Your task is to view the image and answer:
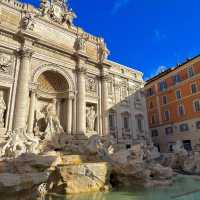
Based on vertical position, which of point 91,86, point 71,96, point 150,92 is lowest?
point 71,96

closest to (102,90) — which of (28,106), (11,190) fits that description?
(28,106)

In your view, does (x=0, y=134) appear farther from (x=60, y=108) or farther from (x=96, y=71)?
(x=96, y=71)

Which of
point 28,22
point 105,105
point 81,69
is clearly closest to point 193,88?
point 105,105

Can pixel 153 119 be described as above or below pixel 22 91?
above

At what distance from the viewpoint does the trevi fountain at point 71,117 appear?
9891 millimetres

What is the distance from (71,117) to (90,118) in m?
2.12

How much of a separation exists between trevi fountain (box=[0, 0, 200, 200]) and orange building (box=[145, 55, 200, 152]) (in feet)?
17.3

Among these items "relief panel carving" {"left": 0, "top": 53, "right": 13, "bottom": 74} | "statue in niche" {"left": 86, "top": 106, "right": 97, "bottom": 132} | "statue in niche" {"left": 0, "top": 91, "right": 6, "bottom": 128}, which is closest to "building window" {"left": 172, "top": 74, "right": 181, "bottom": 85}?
"statue in niche" {"left": 86, "top": 106, "right": 97, "bottom": 132}

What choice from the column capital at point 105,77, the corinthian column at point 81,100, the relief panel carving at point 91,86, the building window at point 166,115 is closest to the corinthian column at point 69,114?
the corinthian column at point 81,100

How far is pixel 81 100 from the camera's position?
19203mm

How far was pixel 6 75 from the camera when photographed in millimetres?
15938

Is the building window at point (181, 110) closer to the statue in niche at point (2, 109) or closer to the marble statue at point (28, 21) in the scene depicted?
the marble statue at point (28, 21)

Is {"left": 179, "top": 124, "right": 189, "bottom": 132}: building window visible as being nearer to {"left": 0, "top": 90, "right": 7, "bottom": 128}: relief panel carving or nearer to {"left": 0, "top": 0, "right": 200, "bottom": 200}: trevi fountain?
{"left": 0, "top": 0, "right": 200, "bottom": 200}: trevi fountain

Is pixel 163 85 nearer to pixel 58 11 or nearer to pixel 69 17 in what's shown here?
pixel 69 17
